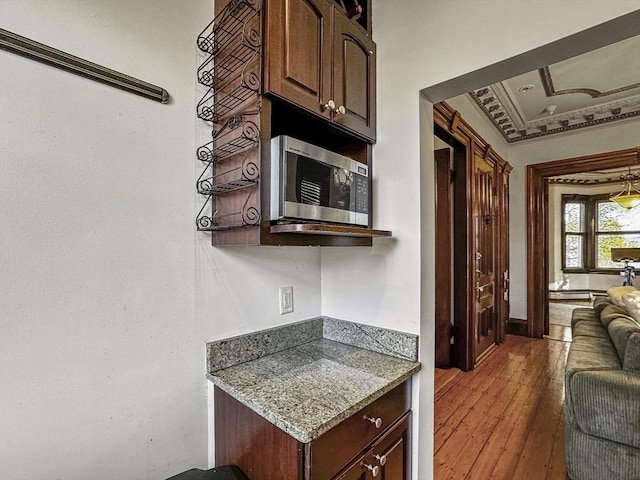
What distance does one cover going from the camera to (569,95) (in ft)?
10.8

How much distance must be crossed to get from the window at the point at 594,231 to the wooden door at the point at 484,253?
4.68 m

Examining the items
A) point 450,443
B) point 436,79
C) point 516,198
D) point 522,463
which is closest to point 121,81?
point 436,79

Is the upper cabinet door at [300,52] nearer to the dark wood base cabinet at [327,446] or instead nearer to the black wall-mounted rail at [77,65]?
the black wall-mounted rail at [77,65]

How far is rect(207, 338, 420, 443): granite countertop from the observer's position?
974mm

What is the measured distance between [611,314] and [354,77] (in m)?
2.70

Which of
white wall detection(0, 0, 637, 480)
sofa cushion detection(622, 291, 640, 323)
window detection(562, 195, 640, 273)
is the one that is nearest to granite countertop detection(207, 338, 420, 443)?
white wall detection(0, 0, 637, 480)

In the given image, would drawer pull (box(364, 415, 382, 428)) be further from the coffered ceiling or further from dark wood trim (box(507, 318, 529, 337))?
dark wood trim (box(507, 318, 529, 337))

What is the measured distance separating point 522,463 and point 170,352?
81.4 inches

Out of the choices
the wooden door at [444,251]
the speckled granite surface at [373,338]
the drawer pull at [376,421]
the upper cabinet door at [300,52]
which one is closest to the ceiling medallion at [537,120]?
the wooden door at [444,251]

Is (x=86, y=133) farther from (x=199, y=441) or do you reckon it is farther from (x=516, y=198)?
(x=516, y=198)

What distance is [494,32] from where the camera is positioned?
119cm

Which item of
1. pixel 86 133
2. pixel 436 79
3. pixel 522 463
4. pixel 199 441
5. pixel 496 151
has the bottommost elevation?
pixel 522 463

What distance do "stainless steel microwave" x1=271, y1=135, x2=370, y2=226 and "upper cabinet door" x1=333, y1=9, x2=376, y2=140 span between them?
8.0 inches

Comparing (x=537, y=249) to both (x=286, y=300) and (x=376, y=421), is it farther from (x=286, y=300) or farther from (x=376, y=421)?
(x=376, y=421)
